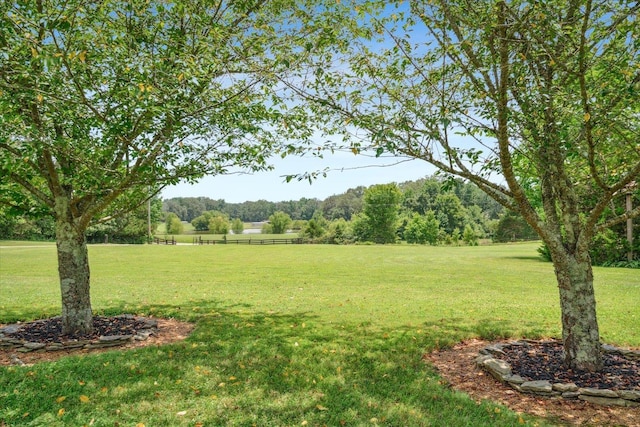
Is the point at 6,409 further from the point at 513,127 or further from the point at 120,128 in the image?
the point at 513,127

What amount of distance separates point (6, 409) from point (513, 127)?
6.44 m

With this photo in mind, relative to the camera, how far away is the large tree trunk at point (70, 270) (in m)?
6.54

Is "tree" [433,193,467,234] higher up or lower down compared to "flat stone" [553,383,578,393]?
higher up

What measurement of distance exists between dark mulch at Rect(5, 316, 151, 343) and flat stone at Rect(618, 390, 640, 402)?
22.4 feet

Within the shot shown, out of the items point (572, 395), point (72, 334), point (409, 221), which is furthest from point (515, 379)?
point (409, 221)

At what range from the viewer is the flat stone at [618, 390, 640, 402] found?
4.29 m

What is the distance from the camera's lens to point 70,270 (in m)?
6.55

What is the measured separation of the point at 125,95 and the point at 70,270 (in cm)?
310

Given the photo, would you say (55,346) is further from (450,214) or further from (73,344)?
(450,214)

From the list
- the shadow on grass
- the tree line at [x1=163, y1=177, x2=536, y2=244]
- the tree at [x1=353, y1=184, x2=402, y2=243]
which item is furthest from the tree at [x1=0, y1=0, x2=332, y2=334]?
the tree at [x1=353, y1=184, x2=402, y2=243]

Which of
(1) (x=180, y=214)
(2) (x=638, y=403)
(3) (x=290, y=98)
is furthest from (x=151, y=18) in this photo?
(1) (x=180, y=214)

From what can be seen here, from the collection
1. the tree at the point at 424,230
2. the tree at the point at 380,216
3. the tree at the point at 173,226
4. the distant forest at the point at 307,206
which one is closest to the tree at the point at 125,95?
the tree at the point at 424,230

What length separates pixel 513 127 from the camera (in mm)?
4984

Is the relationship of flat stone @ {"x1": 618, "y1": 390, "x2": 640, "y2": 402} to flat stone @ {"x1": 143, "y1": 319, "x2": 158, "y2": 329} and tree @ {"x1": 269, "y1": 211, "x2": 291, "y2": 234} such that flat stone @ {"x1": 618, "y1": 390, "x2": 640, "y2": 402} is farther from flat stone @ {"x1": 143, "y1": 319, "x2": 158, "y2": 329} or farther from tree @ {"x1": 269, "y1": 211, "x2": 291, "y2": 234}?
tree @ {"x1": 269, "y1": 211, "x2": 291, "y2": 234}
